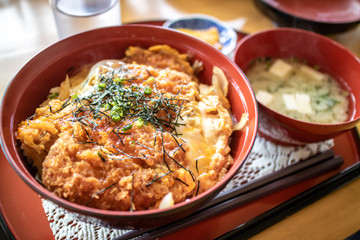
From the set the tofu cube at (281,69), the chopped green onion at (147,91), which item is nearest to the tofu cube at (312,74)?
the tofu cube at (281,69)

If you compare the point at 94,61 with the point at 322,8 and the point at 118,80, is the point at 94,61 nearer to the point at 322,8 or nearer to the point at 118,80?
the point at 118,80

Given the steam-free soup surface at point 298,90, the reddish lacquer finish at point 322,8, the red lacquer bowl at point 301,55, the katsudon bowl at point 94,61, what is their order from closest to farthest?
the katsudon bowl at point 94,61 → the red lacquer bowl at point 301,55 → the steam-free soup surface at point 298,90 → the reddish lacquer finish at point 322,8

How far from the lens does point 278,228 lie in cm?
180

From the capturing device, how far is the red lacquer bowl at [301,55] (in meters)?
2.13

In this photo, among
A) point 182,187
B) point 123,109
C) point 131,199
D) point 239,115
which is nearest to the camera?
point 131,199

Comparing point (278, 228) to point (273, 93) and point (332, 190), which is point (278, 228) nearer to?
point (332, 190)

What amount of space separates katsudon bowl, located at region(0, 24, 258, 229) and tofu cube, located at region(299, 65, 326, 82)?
104 centimetres

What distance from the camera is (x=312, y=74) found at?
2.67m

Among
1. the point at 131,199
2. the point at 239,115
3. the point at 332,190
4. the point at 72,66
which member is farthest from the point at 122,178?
the point at 332,190

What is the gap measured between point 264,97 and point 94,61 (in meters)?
1.30

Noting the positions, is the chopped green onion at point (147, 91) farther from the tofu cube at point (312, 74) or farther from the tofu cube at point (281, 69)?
the tofu cube at point (312, 74)

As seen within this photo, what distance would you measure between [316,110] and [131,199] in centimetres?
171

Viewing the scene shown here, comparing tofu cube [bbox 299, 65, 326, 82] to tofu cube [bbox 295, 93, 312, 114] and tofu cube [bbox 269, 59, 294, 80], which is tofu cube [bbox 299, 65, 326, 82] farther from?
tofu cube [bbox 295, 93, 312, 114]

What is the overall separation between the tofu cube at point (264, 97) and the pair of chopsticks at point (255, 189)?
546 millimetres
